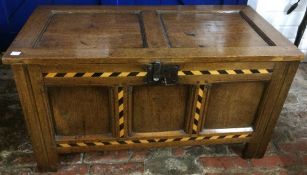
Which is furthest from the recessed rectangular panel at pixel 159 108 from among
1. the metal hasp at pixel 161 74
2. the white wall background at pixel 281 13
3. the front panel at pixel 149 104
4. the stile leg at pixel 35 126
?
the white wall background at pixel 281 13

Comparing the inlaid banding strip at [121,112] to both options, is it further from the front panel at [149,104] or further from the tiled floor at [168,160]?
the tiled floor at [168,160]

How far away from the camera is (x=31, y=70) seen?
1642 millimetres

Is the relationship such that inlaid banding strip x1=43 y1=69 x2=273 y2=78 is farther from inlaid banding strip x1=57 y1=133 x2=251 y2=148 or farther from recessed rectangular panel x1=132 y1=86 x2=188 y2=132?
inlaid banding strip x1=57 y1=133 x2=251 y2=148

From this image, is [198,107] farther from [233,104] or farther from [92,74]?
[92,74]

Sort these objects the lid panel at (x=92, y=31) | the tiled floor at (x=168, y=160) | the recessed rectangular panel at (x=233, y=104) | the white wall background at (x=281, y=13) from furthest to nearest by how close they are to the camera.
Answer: the white wall background at (x=281, y=13)
the tiled floor at (x=168, y=160)
the recessed rectangular panel at (x=233, y=104)
the lid panel at (x=92, y=31)

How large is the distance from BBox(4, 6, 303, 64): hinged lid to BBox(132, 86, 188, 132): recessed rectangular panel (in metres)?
0.26

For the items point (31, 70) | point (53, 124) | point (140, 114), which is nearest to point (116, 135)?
point (140, 114)

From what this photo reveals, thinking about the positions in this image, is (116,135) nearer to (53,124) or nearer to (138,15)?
(53,124)

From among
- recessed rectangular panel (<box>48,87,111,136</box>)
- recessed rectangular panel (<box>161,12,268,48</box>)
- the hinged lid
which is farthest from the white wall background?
recessed rectangular panel (<box>48,87,111,136</box>)

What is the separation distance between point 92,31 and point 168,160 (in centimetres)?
111

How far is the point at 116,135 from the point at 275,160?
4.14 feet

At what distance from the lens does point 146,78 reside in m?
1.74

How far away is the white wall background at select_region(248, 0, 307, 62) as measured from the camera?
294 centimetres

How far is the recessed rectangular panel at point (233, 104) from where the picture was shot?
1909mm
